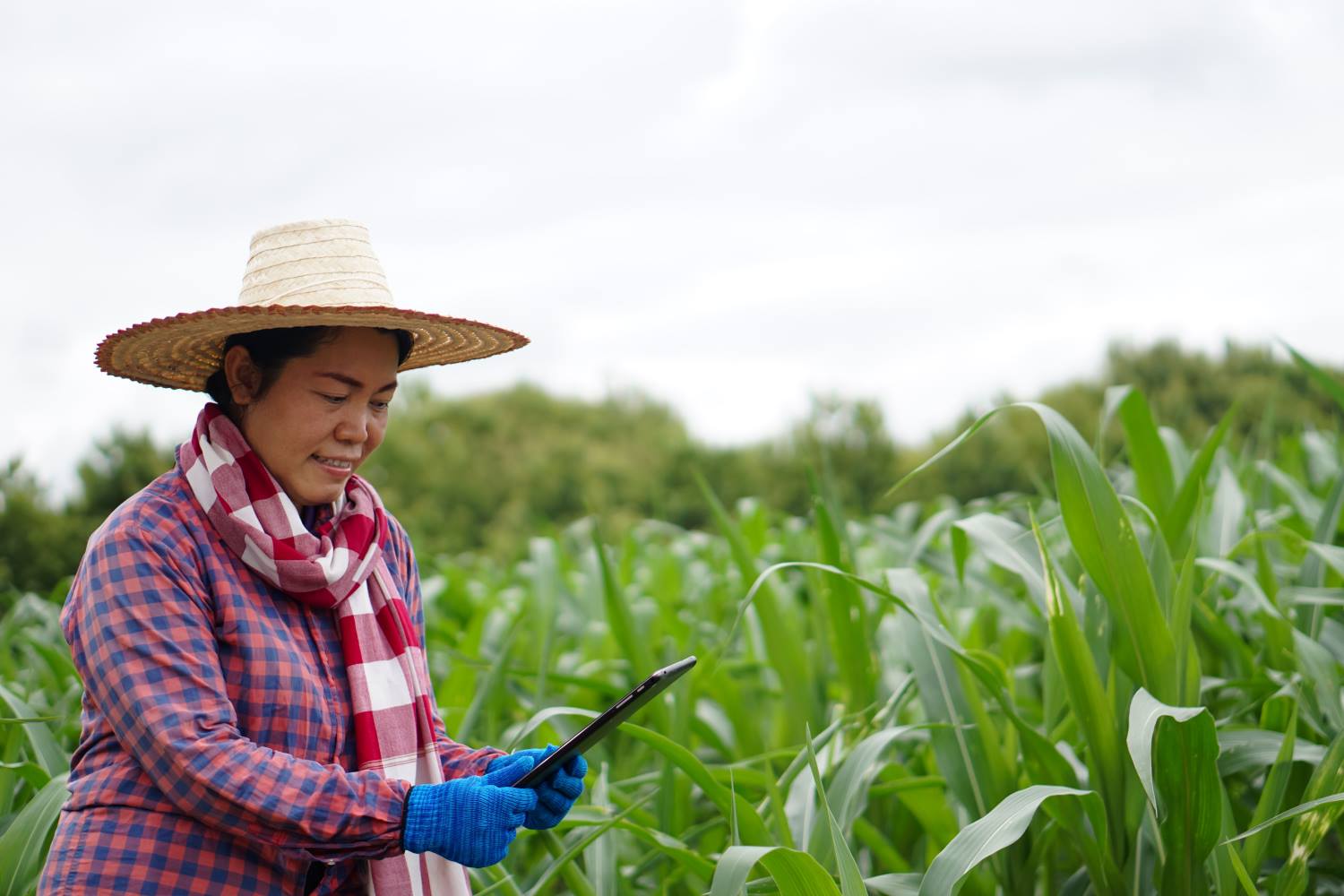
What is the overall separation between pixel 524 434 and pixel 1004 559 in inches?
592

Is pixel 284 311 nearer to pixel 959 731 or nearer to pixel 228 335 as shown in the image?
pixel 228 335

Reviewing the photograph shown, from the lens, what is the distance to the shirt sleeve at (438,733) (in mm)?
1613

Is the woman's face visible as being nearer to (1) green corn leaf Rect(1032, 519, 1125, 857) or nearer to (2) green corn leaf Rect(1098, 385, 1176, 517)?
(1) green corn leaf Rect(1032, 519, 1125, 857)

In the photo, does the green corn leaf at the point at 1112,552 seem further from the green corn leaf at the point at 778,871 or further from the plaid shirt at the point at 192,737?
the plaid shirt at the point at 192,737

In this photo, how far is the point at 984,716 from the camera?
1857 millimetres

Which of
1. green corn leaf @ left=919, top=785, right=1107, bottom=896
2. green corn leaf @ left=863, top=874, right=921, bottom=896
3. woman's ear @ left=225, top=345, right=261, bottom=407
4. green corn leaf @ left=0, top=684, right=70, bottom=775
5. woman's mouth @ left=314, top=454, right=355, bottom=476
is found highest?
woman's ear @ left=225, top=345, right=261, bottom=407

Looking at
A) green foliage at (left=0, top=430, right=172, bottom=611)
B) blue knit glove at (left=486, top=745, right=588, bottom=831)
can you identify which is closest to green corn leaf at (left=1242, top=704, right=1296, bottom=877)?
blue knit glove at (left=486, top=745, right=588, bottom=831)

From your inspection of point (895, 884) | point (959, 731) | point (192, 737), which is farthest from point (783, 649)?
point (192, 737)

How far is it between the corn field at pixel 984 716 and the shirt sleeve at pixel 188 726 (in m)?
0.41

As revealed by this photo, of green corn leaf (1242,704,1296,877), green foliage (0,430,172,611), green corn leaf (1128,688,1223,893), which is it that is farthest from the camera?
green foliage (0,430,172,611)

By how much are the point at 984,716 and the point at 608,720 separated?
31.3 inches

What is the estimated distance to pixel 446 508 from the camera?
13359mm

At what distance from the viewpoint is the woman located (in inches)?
49.7

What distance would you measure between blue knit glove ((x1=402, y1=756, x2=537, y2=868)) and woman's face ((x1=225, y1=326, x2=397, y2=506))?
408 mm
